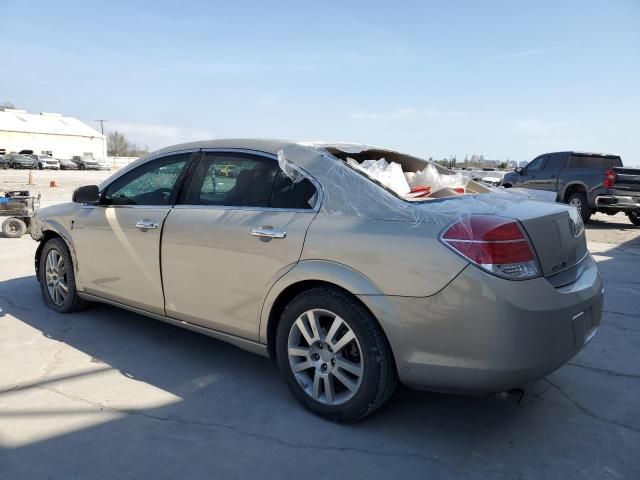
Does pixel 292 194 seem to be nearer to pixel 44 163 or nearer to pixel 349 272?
pixel 349 272

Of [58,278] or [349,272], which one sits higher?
[349,272]

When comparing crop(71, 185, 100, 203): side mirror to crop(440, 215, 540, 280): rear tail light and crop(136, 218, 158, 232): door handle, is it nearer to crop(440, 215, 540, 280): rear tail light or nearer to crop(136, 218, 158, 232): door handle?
crop(136, 218, 158, 232): door handle

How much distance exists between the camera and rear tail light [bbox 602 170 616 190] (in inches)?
488

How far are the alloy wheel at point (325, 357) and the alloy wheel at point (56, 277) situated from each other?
2.71m

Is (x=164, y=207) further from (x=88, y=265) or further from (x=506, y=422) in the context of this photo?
(x=506, y=422)

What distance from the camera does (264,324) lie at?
124 inches

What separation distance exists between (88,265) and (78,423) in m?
1.78

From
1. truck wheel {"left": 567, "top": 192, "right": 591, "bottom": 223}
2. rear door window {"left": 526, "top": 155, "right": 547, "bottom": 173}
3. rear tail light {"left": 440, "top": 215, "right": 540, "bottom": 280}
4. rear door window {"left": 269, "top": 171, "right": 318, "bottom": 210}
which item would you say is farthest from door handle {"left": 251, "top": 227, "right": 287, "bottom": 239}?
rear door window {"left": 526, "top": 155, "right": 547, "bottom": 173}

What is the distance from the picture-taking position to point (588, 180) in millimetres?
13062

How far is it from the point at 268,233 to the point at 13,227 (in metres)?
7.89

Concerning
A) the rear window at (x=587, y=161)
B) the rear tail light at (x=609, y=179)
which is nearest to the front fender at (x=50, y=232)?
the rear tail light at (x=609, y=179)

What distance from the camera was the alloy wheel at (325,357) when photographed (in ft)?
9.23

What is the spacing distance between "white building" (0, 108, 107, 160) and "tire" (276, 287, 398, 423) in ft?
223

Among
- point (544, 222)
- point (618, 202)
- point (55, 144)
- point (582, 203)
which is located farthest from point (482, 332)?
point (55, 144)
